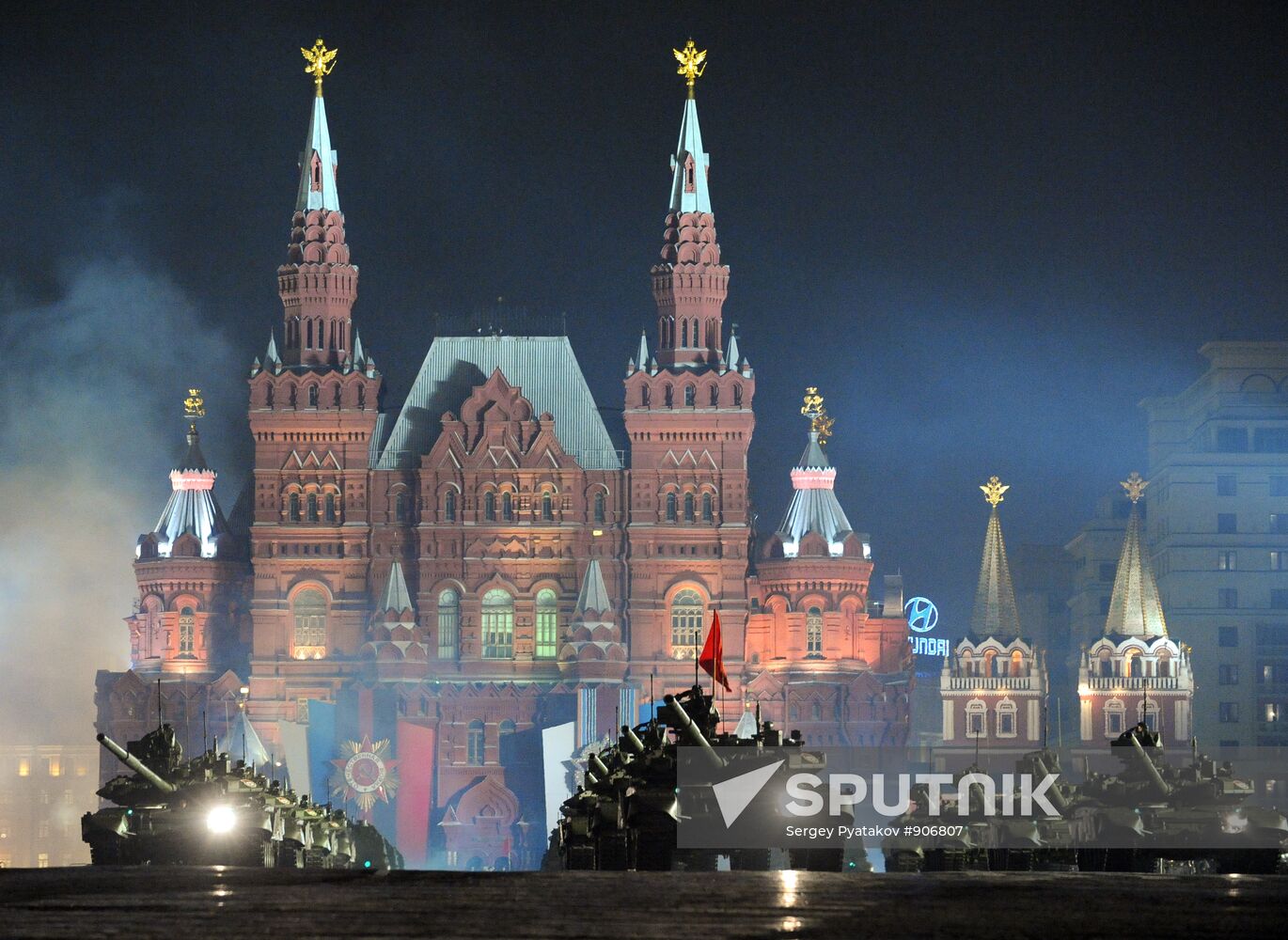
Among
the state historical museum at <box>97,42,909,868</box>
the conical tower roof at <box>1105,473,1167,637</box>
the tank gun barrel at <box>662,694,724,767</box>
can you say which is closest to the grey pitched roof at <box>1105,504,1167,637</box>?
the conical tower roof at <box>1105,473,1167,637</box>

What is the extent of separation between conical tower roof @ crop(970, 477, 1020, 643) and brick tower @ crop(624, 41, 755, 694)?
1381 centimetres

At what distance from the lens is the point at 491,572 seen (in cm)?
13500

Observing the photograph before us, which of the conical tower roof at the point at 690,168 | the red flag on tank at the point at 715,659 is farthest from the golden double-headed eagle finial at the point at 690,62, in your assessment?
the red flag on tank at the point at 715,659

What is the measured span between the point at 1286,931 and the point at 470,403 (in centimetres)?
10840

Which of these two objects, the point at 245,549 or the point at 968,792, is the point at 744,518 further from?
the point at 968,792

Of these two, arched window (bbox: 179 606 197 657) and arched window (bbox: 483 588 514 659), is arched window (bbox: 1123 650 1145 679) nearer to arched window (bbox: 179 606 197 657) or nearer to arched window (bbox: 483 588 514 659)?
arched window (bbox: 483 588 514 659)

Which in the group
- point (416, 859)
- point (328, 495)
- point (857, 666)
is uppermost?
point (328, 495)

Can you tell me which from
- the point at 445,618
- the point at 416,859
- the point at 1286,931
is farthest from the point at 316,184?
the point at 1286,931

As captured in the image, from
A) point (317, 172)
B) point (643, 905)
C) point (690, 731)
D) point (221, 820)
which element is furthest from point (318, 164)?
point (643, 905)

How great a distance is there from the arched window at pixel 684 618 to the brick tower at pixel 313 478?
51.8 ft

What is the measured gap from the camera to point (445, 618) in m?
136

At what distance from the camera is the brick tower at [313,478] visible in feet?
442

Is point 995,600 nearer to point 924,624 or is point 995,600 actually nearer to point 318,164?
point 924,624

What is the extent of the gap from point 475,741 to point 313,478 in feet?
53.0
